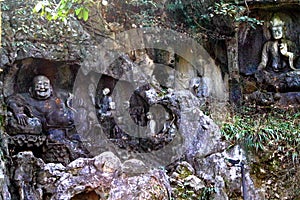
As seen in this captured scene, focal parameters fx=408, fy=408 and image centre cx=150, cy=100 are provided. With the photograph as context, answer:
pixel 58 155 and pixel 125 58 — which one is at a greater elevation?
pixel 125 58

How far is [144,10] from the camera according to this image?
23.2 feet

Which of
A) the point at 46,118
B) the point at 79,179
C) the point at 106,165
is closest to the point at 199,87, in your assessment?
the point at 46,118

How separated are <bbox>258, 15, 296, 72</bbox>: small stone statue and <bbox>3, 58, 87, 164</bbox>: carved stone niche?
12.9 ft

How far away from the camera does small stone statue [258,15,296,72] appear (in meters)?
7.88

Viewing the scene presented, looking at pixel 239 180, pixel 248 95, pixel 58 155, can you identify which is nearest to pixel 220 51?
pixel 248 95

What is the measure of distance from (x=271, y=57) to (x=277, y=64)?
184 millimetres

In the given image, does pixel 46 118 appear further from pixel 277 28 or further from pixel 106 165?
pixel 277 28

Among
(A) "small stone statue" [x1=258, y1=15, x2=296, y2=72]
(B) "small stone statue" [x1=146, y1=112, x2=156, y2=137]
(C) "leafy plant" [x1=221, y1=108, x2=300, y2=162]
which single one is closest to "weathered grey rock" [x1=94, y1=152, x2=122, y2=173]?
(B) "small stone statue" [x1=146, y1=112, x2=156, y2=137]

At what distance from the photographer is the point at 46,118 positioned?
5629mm

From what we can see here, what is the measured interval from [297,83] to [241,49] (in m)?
1.25

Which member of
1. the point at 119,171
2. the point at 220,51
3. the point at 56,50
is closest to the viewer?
the point at 119,171

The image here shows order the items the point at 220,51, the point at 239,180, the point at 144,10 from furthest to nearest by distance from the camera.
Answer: the point at 220,51 → the point at 144,10 → the point at 239,180

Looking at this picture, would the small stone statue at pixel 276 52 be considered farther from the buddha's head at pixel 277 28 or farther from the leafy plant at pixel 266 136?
the leafy plant at pixel 266 136

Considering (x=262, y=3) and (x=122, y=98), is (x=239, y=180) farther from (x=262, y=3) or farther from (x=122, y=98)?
(x=262, y=3)
